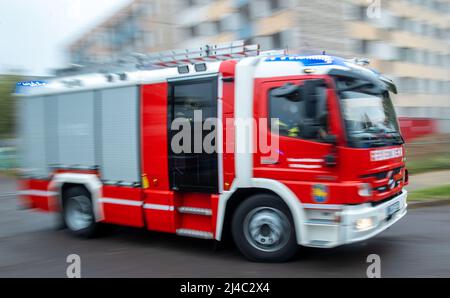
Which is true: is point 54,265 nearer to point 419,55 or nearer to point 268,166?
point 268,166

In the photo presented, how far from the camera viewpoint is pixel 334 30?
30156mm

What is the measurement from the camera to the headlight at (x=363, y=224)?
520cm

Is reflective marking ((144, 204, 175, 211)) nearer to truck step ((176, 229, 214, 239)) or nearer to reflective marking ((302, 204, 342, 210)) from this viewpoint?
truck step ((176, 229, 214, 239))

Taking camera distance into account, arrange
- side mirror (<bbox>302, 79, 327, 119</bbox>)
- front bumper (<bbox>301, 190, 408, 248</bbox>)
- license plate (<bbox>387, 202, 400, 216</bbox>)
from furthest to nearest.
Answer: license plate (<bbox>387, 202, 400, 216</bbox>) < side mirror (<bbox>302, 79, 327, 119</bbox>) < front bumper (<bbox>301, 190, 408, 248</bbox>)

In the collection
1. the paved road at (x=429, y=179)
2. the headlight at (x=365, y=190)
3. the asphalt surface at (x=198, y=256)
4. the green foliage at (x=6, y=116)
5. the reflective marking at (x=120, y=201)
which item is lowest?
the asphalt surface at (x=198, y=256)

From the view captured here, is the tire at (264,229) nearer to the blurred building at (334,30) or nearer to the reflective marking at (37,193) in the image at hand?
the reflective marking at (37,193)

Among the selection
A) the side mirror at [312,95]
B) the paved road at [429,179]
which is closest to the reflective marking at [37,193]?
the side mirror at [312,95]

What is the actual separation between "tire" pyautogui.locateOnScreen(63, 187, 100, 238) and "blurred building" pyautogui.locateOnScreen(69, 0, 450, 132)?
1258 cm

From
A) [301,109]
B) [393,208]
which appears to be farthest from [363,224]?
[301,109]

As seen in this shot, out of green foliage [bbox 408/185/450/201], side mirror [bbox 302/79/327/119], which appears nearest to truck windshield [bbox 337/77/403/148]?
side mirror [bbox 302/79/327/119]

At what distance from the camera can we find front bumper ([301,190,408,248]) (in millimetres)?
5121

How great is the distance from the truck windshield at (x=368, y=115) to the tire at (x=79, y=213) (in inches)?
173

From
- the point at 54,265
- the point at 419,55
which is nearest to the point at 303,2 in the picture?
the point at 419,55
